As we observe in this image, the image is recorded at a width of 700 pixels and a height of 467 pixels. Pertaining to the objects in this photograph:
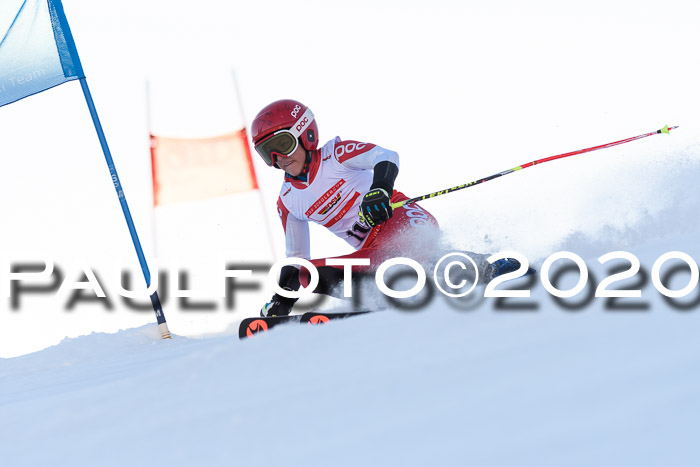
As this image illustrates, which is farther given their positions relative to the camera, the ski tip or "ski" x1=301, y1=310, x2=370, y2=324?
"ski" x1=301, y1=310, x2=370, y2=324

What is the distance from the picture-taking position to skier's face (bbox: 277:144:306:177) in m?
4.73

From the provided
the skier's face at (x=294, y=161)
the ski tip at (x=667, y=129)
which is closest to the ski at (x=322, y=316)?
the skier's face at (x=294, y=161)

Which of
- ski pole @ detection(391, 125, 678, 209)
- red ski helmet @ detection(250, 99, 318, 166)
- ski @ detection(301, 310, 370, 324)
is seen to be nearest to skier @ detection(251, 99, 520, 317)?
red ski helmet @ detection(250, 99, 318, 166)

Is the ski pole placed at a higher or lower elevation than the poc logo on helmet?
lower

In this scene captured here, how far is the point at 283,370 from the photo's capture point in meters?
2.14

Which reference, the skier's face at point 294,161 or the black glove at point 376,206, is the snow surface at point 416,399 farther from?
the skier's face at point 294,161

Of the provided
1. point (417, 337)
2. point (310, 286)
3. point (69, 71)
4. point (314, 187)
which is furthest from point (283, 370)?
point (69, 71)

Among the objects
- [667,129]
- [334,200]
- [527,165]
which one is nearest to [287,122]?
[334,200]

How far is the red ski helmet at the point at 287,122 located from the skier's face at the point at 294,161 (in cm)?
4

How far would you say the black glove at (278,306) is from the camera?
4.91 meters

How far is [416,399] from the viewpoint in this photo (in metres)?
1.70

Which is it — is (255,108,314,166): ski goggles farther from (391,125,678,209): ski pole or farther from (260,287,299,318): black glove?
(260,287,299,318): black glove

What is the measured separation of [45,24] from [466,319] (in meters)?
5.62

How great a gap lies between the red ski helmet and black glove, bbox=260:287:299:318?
94 cm
